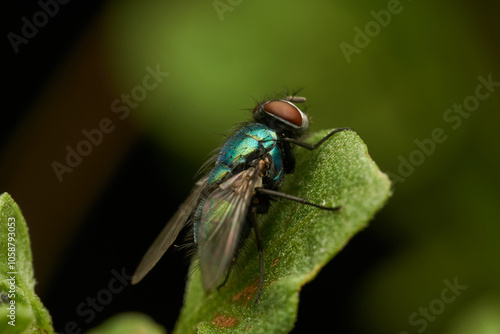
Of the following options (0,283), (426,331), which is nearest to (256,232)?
(0,283)

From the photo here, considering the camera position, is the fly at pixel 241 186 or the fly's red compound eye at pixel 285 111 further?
the fly's red compound eye at pixel 285 111

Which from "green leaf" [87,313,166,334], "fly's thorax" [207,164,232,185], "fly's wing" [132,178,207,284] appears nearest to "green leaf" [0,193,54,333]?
"fly's wing" [132,178,207,284]

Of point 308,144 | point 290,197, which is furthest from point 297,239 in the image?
point 308,144

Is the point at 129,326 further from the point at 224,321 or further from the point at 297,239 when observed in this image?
the point at 297,239

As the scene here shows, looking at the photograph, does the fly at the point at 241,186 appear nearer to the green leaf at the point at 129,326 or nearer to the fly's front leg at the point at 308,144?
the fly's front leg at the point at 308,144

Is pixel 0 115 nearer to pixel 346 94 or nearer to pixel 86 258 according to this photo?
pixel 86 258

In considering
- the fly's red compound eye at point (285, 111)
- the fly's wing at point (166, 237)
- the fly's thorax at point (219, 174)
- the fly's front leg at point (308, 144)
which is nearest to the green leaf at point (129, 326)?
the fly's wing at point (166, 237)
